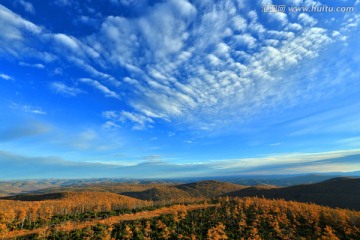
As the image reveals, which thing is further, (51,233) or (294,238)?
(294,238)

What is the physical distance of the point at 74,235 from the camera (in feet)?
73.9

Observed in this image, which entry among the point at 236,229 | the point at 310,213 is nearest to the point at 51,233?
the point at 236,229

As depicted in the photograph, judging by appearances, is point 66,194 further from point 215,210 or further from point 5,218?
point 215,210

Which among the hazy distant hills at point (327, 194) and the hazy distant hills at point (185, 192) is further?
the hazy distant hills at point (185, 192)

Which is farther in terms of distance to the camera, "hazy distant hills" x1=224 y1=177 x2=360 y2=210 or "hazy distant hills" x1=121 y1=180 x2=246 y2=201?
"hazy distant hills" x1=121 y1=180 x2=246 y2=201

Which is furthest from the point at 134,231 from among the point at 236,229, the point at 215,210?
the point at 215,210

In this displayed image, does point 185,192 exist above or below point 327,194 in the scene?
below

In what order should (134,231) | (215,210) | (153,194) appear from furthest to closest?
(153,194), (215,210), (134,231)

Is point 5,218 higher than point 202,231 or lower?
higher

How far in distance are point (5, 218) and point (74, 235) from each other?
A: 1041cm

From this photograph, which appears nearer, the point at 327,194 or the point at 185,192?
the point at 327,194

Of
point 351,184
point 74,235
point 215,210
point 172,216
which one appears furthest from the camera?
point 351,184

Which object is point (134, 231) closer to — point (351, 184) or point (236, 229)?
point (236, 229)

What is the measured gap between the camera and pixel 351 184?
78938mm
